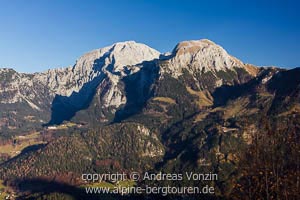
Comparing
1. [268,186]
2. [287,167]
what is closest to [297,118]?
[287,167]

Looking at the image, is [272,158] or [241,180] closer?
[272,158]

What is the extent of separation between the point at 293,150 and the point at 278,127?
3.96 metres

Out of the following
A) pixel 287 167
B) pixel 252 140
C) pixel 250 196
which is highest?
pixel 252 140

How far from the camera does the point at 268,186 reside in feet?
106

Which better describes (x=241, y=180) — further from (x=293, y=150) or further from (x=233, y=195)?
(x=293, y=150)

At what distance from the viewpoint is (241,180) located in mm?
34031

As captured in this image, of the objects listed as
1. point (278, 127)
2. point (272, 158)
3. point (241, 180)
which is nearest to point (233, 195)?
point (241, 180)

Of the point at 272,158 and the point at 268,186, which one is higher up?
the point at 272,158

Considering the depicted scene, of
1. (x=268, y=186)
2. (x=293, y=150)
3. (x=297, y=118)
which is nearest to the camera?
(x=293, y=150)

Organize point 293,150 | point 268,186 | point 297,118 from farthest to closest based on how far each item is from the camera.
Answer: point 297,118 → point 268,186 → point 293,150

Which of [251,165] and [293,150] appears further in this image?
[251,165]

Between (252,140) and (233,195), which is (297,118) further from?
(233,195)

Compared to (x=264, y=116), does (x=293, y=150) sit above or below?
below

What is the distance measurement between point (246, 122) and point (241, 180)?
558 cm
